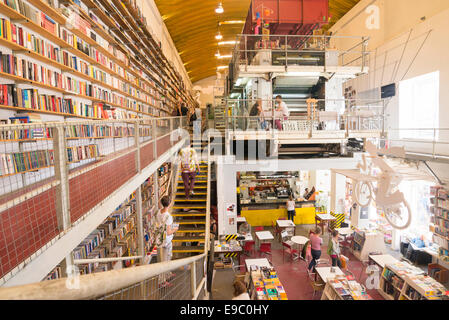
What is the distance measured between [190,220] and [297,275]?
3379 millimetres

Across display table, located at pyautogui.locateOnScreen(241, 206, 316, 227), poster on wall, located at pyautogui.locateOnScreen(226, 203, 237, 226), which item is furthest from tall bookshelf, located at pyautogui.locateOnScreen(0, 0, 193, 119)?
display table, located at pyautogui.locateOnScreen(241, 206, 316, 227)

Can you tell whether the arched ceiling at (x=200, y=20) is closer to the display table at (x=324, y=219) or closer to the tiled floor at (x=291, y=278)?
the display table at (x=324, y=219)

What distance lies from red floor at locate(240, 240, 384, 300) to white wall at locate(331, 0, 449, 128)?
4621mm

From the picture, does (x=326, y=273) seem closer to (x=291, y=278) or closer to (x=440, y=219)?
(x=291, y=278)

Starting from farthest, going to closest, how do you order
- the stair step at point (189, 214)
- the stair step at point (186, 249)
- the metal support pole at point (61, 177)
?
the stair step at point (189, 214)
the stair step at point (186, 249)
the metal support pole at point (61, 177)

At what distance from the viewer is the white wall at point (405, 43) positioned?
22.3 feet

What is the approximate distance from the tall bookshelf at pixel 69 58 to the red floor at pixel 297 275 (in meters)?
5.88

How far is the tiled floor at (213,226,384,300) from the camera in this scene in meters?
6.21

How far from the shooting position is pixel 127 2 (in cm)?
589

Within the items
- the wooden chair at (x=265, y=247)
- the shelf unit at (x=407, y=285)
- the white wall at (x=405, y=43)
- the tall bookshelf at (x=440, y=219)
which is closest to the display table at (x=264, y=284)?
the wooden chair at (x=265, y=247)

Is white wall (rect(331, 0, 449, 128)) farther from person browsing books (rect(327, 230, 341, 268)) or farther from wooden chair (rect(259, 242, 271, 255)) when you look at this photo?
wooden chair (rect(259, 242, 271, 255))

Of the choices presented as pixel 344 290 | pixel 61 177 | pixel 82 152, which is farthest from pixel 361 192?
pixel 61 177
